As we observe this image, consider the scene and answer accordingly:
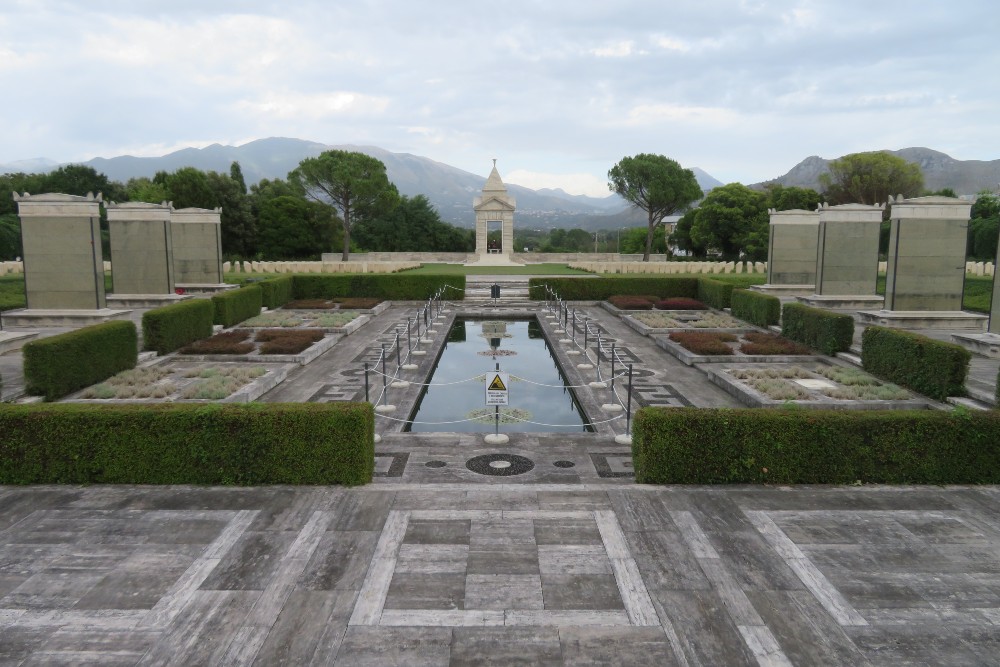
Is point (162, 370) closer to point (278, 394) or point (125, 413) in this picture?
point (278, 394)

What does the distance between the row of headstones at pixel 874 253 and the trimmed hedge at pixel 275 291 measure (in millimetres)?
26835

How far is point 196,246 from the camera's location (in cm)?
3872

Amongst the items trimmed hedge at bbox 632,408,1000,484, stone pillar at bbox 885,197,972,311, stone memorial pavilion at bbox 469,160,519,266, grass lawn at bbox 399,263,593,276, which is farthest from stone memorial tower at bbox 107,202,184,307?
stone memorial pavilion at bbox 469,160,519,266

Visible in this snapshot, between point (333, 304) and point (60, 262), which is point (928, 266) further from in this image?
point (60, 262)

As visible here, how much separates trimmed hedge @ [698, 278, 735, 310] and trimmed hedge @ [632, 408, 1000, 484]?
74.9ft

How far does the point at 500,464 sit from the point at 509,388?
289 inches

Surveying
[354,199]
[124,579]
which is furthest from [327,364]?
[354,199]

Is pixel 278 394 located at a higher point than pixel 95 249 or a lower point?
lower

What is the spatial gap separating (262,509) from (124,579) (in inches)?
89.5

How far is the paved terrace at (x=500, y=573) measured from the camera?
696 cm

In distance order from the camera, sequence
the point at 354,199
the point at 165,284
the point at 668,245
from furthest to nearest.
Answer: the point at 668,245 → the point at 354,199 → the point at 165,284

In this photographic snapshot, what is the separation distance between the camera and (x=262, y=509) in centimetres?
1025

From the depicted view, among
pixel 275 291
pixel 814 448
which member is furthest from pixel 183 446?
pixel 275 291

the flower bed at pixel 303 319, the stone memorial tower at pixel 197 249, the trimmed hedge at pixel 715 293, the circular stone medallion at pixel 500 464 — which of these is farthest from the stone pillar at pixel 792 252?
the stone memorial tower at pixel 197 249
